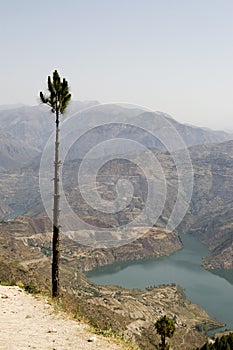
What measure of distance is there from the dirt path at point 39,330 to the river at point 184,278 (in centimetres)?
10515

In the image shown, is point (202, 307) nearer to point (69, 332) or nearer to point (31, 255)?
point (31, 255)

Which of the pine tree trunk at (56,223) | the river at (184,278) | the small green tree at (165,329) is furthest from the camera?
the river at (184,278)

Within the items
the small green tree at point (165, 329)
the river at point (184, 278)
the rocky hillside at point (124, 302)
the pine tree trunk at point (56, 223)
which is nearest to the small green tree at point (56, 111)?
the pine tree trunk at point (56, 223)

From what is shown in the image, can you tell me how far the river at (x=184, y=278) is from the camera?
12733cm

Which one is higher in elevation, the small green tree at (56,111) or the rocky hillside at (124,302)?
the small green tree at (56,111)

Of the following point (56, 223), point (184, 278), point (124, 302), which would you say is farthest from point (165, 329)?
point (184, 278)

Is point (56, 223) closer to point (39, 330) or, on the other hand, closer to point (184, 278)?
point (39, 330)

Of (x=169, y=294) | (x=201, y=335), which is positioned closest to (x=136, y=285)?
(x=169, y=294)

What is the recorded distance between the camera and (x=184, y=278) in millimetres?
155500

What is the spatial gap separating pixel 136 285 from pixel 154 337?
6266 cm

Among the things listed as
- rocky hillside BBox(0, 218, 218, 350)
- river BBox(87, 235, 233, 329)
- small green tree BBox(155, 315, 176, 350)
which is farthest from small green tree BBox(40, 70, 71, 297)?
river BBox(87, 235, 233, 329)

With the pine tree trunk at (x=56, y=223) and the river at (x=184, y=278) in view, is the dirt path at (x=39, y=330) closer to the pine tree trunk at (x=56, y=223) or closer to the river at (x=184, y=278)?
the pine tree trunk at (x=56, y=223)

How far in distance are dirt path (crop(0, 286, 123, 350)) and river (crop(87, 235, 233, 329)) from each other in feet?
345

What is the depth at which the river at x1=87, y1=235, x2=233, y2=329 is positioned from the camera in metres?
127
